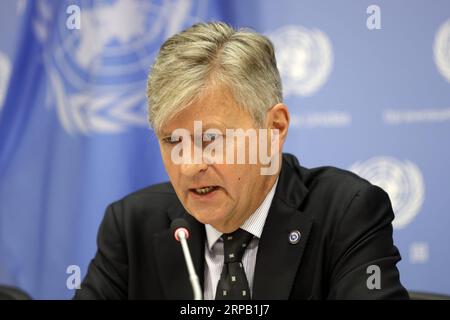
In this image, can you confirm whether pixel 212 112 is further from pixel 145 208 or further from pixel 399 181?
pixel 399 181

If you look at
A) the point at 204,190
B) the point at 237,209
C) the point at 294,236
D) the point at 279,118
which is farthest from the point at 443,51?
the point at 204,190

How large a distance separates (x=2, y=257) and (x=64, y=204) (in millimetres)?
460

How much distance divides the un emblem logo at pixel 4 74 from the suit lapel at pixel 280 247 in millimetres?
1906

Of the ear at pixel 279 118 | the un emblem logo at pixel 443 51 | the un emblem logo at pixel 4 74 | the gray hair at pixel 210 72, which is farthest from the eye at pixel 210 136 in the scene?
the un emblem logo at pixel 4 74

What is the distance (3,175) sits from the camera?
138 inches

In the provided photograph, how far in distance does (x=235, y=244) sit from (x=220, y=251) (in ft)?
0.29

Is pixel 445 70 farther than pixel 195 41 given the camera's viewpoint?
Yes

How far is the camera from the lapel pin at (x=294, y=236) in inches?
84.4

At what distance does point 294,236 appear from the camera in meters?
2.15

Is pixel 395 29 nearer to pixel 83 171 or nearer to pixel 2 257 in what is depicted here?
pixel 83 171

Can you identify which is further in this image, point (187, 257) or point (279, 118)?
point (279, 118)

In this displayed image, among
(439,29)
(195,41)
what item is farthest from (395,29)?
(195,41)

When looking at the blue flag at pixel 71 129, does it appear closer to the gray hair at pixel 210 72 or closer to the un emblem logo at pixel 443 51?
the un emblem logo at pixel 443 51
